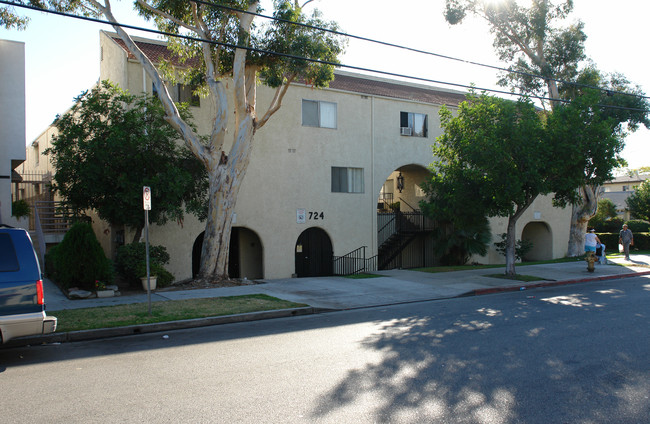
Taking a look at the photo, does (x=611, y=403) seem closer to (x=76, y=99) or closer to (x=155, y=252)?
(x=155, y=252)

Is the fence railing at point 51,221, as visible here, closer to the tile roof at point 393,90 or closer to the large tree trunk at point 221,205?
the large tree trunk at point 221,205

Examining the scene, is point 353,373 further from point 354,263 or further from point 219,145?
point 354,263

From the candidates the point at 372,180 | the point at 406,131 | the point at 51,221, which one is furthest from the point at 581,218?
the point at 51,221

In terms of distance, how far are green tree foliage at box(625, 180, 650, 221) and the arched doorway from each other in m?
33.8

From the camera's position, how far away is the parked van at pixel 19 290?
685 cm

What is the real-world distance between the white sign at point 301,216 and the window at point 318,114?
3549 mm

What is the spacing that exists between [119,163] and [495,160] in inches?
454

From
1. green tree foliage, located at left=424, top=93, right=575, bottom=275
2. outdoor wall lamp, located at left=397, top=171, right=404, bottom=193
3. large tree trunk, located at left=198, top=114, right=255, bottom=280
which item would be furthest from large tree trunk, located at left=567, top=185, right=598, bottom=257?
large tree trunk, located at left=198, top=114, right=255, bottom=280

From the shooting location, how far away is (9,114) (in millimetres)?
14680

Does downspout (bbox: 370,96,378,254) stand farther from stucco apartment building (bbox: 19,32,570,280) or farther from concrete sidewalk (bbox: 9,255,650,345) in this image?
concrete sidewalk (bbox: 9,255,650,345)

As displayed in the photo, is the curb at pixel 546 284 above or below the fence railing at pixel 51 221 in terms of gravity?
below

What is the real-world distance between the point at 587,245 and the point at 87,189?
18.7 meters

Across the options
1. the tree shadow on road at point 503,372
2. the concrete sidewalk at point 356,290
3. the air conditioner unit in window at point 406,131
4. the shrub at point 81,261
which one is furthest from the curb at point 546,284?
the shrub at point 81,261

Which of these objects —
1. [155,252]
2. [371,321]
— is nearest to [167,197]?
[155,252]
